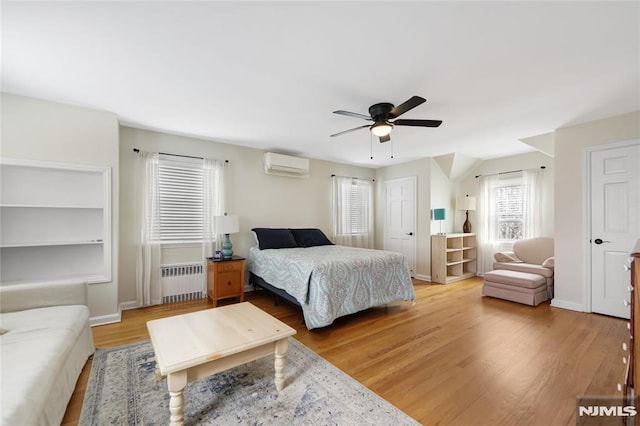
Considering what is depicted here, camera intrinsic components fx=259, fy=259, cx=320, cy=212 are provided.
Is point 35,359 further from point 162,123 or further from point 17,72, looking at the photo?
point 162,123

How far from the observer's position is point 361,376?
78.6 inches

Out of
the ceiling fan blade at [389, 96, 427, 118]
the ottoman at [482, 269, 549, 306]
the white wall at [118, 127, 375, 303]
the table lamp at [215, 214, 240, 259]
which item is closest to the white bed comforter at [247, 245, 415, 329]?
the table lamp at [215, 214, 240, 259]

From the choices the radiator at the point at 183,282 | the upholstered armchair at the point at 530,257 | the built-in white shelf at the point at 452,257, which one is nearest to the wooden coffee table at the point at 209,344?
the radiator at the point at 183,282

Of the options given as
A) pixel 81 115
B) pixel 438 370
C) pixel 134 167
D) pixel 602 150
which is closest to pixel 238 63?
pixel 81 115

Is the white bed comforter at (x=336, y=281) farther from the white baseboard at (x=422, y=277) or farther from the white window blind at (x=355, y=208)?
the white window blind at (x=355, y=208)

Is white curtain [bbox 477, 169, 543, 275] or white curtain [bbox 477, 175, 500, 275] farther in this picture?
white curtain [bbox 477, 175, 500, 275]

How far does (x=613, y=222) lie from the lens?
10.3 ft

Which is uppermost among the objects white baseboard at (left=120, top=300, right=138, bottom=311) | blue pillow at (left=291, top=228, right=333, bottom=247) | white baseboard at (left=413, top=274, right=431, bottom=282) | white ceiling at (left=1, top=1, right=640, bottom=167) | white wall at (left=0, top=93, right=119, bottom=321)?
white ceiling at (left=1, top=1, right=640, bottom=167)

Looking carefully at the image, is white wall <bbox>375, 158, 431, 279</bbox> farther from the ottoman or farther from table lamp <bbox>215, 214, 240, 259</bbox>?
table lamp <bbox>215, 214, 240, 259</bbox>

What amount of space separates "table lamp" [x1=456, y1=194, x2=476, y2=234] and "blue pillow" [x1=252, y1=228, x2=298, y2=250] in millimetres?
3514

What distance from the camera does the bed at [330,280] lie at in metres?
2.78

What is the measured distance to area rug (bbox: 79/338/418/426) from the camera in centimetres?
157

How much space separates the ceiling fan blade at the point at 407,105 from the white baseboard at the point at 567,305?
347 centimetres

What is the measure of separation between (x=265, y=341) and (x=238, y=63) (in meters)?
2.08
